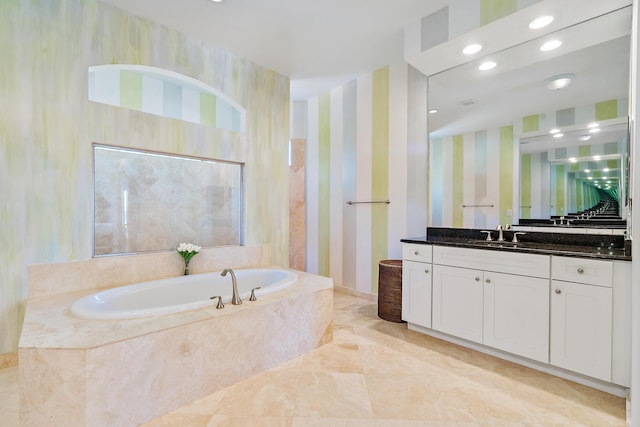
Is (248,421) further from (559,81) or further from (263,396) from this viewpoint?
(559,81)

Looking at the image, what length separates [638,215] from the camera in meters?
1.03

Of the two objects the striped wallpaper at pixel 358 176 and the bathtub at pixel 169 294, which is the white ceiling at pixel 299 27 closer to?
the striped wallpaper at pixel 358 176

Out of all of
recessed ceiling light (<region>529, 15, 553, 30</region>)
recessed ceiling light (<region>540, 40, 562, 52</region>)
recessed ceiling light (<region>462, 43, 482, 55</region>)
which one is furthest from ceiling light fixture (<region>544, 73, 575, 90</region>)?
recessed ceiling light (<region>462, 43, 482, 55</region>)

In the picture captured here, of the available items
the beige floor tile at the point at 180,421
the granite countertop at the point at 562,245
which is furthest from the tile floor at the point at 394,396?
the granite countertop at the point at 562,245

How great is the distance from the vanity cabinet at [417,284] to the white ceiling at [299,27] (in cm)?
197

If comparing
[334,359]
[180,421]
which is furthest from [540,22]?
[180,421]

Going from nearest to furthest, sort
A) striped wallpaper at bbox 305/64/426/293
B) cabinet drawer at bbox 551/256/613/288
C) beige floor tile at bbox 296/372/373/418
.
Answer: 1. beige floor tile at bbox 296/372/373/418
2. cabinet drawer at bbox 551/256/613/288
3. striped wallpaper at bbox 305/64/426/293

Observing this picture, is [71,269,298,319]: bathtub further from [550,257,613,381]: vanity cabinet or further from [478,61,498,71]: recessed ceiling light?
[478,61,498,71]: recessed ceiling light

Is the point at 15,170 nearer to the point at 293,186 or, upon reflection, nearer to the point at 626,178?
the point at 293,186

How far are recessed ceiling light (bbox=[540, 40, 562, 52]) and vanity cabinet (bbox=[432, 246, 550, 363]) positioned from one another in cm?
155

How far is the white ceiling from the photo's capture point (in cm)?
246

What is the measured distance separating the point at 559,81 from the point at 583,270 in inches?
56.8

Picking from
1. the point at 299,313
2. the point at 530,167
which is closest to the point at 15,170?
the point at 299,313

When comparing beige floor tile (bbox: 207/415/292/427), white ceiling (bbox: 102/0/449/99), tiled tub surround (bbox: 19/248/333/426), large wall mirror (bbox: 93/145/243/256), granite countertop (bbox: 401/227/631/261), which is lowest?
beige floor tile (bbox: 207/415/292/427)
